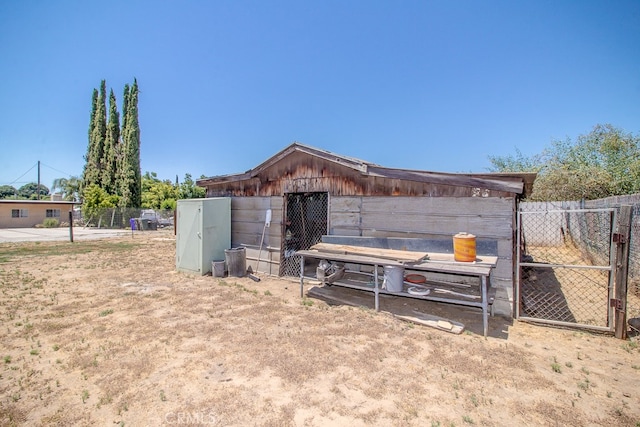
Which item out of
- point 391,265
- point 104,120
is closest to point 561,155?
point 391,265

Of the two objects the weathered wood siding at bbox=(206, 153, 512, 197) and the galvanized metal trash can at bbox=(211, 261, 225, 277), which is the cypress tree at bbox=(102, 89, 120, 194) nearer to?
the weathered wood siding at bbox=(206, 153, 512, 197)

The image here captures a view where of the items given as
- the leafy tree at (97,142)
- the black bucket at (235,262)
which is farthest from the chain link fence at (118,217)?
the black bucket at (235,262)

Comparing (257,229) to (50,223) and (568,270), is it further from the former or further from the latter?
(50,223)

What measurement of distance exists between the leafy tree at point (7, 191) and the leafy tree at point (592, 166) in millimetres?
98278

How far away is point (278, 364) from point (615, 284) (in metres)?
4.66

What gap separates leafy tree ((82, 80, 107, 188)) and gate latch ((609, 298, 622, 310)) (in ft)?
125

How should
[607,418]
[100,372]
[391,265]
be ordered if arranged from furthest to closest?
[391,265], [100,372], [607,418]

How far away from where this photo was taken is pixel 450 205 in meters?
5.26

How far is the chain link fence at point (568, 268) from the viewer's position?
483 cm

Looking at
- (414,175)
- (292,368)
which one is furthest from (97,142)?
(292,368)

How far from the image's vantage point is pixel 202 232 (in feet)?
25.1

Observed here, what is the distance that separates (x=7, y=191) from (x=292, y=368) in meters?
99.7

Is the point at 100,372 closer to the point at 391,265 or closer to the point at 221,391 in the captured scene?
the point at 221,391

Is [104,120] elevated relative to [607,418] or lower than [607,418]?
elevated
